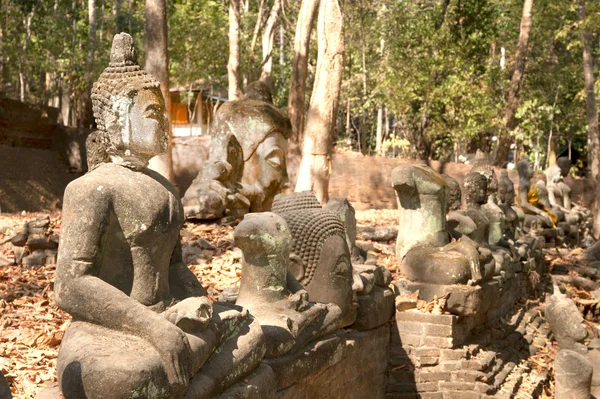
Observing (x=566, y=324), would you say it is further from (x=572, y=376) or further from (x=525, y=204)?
(x=525, y=204)

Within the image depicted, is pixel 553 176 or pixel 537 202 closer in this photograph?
pixel 537 202

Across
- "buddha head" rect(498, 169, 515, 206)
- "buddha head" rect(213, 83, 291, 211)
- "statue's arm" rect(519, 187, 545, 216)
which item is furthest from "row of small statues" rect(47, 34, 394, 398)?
"statue's arm" rect(519, 187, 545, 216)

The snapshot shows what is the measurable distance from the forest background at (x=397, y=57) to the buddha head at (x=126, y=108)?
49.6 ft

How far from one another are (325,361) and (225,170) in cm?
523

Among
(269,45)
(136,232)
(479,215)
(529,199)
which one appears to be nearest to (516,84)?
(529,199)

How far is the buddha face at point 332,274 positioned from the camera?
17.9 feet

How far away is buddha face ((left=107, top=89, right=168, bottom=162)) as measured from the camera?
11.9ft

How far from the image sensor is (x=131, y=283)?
3619mm

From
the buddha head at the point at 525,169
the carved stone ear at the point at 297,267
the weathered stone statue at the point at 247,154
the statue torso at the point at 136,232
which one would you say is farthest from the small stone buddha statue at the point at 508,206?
the statue torso at the point at 136,232

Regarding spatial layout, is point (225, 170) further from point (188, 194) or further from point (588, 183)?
point (588, 183)

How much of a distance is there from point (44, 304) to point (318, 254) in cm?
284

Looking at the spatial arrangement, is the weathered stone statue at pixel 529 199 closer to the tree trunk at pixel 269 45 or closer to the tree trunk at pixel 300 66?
the tree trunk at pixel 300 66

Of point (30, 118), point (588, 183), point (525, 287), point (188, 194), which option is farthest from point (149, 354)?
point (588, 183)

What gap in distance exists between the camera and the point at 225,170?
9.93 metres
